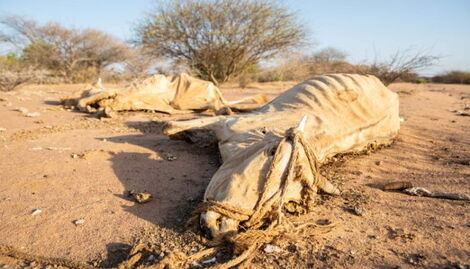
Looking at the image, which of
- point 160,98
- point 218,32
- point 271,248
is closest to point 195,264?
point 271,248

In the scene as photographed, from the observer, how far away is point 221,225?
5.61 ft

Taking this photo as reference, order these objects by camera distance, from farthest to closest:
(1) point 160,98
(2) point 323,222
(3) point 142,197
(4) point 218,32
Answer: (4) point 218,32
(1) point 160,98
(3) point 142,197
(2) point 323,222

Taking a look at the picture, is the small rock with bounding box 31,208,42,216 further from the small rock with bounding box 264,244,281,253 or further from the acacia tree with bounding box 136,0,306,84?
the acacia tree with bounding box 136,0,306,84

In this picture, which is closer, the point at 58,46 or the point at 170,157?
the point at 170,157

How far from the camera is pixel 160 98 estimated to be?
16.9ft

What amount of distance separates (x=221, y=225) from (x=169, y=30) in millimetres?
11521

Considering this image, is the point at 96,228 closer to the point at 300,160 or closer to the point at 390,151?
the point at 300,160

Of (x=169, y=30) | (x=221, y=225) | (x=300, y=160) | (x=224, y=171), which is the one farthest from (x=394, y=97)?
(x=169, y=30)

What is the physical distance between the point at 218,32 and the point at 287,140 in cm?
1082

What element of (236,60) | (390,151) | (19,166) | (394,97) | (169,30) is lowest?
(390,151)

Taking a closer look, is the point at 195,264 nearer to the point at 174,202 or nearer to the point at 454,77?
the point at 174,202

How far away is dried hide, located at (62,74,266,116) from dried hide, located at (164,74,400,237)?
6.41ft

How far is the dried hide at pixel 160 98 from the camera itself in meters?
4.98

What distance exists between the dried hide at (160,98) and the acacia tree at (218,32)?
7.20 metres
